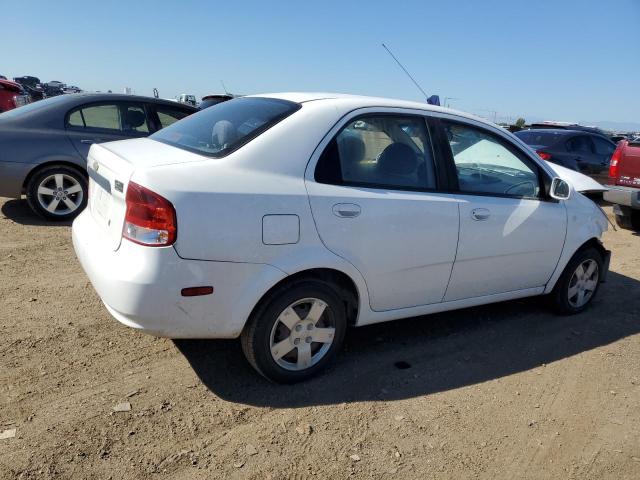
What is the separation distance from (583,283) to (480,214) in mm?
1733

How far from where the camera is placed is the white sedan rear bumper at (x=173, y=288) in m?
2.70

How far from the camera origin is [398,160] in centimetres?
356

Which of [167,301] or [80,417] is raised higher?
[167,301]

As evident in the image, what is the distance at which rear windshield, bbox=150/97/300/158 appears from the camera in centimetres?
315

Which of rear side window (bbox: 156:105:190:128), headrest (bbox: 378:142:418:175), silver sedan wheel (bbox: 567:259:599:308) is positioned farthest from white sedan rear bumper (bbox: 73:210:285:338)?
rear side window (bbox: 156:105:190:128)

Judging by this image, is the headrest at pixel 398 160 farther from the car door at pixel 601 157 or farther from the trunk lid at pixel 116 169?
the car door at pixel 601 157

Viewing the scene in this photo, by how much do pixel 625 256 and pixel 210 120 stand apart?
19.5 ft

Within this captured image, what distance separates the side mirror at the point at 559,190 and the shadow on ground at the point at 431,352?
→ 111 cm

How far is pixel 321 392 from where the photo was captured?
3.26 m

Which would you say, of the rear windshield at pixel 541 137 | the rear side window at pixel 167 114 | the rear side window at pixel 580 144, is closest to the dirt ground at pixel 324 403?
the rear side window at pixel 167 114

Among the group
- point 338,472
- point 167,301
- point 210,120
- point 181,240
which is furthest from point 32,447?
point 210,120

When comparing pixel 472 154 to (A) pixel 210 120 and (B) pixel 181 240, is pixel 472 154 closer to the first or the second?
(A) pixel 210 120

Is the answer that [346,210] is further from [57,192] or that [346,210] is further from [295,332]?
[57,192]

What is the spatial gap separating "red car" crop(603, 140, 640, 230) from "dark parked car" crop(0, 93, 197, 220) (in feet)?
23.4
